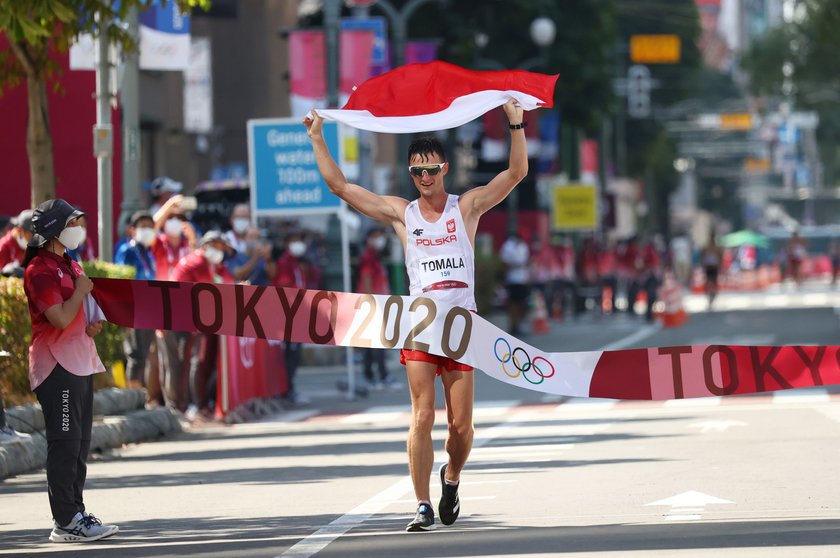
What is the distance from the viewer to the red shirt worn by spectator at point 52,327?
423 inches

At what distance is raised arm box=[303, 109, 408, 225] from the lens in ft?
35.5

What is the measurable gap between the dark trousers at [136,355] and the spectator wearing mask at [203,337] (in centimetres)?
43

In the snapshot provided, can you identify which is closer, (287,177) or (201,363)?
(201,363)

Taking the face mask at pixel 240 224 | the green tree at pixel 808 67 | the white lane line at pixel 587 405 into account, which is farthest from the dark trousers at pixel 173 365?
the green tree at pixel 808 67

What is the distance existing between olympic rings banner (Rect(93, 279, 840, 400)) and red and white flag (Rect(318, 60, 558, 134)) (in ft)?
3.32

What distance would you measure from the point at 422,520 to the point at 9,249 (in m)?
7.86

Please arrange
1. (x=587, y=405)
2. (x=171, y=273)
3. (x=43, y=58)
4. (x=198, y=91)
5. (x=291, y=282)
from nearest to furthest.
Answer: (x=43, y=58) < (x=171, y=273) < (x=587, y=405) < (x=291, y=282) < (x=198, y=91)

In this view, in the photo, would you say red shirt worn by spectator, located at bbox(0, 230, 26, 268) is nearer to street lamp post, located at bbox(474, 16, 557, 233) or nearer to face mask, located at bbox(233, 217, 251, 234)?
face mask, located at bbox(233, 217, 251, 234)

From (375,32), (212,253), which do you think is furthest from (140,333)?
(375,32)

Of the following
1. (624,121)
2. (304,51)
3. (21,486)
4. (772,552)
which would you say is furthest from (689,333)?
(624,121)

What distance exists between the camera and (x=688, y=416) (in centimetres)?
1842

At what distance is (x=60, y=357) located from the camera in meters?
10.9

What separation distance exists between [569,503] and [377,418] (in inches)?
327

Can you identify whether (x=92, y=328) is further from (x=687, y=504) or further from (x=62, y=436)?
(x=687, y=504)
